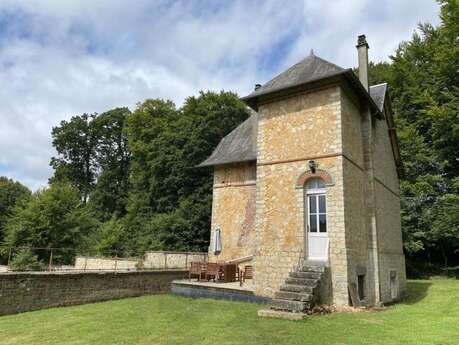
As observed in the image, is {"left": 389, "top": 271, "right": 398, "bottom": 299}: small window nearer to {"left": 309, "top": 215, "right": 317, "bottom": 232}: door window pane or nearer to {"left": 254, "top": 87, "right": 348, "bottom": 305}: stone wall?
{"left": 254, "top": 87, "right": 348, "bottom": 305}: stone wall

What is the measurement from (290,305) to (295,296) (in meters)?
0.32

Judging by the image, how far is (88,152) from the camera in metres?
42.7

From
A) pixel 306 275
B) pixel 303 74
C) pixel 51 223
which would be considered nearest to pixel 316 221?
pixel 306 275

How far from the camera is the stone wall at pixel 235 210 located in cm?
1529

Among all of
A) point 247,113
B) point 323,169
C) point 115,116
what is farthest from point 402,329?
point 115,116

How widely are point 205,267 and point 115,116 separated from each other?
1289 inches

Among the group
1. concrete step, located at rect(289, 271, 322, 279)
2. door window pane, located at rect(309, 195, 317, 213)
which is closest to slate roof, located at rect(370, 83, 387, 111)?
door window pane, located at rect(309, 195, 317, 213)

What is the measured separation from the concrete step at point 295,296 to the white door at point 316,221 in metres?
1.68

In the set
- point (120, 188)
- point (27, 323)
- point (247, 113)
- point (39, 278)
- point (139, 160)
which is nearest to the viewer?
point (27, 323)

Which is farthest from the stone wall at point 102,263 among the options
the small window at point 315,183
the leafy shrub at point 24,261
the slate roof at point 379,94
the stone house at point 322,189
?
the slate roof at point 379,94

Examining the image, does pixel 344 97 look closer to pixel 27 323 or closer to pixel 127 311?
pixel 127 311

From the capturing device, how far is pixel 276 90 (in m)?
10.8

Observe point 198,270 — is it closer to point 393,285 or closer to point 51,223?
point 393,285

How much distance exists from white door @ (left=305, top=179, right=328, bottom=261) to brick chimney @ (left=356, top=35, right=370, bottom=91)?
4.76 meters
